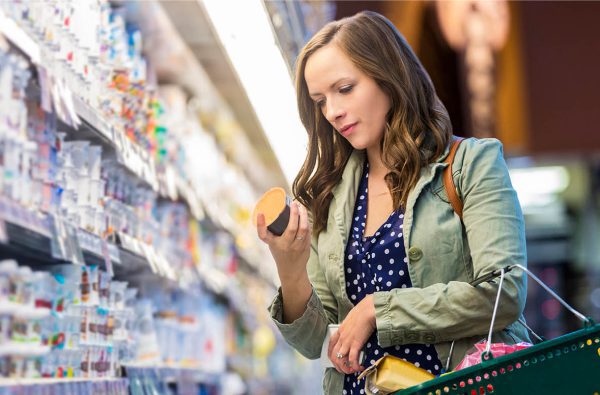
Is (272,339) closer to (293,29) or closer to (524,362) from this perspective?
(293,29)

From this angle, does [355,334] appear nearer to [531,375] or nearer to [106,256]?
[531,375]

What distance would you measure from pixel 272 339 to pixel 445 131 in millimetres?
4879

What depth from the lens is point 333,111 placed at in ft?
6.04

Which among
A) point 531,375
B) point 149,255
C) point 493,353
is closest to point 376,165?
point 493,353

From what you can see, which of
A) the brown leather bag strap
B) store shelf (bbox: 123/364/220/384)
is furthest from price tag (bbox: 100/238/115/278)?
the brown leather bag strap

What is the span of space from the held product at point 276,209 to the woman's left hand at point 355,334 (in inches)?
8.0

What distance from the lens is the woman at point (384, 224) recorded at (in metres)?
1.65

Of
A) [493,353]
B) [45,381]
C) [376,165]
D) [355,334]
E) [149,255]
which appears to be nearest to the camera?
[493,353]

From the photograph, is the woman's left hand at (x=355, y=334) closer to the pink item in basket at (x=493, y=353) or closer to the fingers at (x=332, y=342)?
the fingers at (x=332, y=342)

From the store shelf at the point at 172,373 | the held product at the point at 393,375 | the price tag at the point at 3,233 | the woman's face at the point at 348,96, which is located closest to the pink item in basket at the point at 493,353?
the held product at the point at 393,375

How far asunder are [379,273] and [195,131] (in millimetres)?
2898

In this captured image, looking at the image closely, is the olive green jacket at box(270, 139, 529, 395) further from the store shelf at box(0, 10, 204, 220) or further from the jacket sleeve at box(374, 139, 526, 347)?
the store shelf at box(0, 10, 204, 220)

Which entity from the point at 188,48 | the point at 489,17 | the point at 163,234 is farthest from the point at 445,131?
the point at 489,17

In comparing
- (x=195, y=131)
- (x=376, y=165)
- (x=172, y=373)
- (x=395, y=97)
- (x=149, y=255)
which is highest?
(x=195, y=131)
